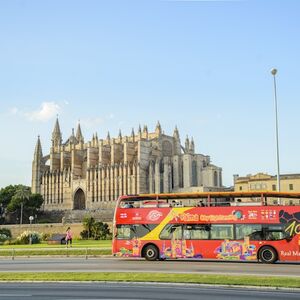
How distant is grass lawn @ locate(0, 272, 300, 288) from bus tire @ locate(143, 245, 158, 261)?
23.4 ft

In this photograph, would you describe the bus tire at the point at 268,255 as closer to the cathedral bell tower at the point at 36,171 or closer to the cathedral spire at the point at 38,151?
the cathedral bell tower at the point at 36,171

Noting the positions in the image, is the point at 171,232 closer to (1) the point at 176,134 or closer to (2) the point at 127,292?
(2) the point at 127,292

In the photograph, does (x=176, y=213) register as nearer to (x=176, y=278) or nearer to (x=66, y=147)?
(x=176, y=278)

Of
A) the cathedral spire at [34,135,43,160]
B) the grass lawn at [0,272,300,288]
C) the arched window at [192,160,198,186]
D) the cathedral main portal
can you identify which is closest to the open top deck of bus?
the grass lawn at [0,272,300,288]

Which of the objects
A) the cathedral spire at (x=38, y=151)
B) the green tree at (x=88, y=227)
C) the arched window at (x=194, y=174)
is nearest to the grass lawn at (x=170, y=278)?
the green tree at (x=88, y=227)

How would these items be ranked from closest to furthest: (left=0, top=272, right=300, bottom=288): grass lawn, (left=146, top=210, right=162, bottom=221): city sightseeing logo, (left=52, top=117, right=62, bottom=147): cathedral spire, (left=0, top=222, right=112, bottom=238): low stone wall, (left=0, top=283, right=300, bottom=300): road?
1. (left=0, top=283, right=300, bottom=300): road
2. (left=0, top=272, right=300, bottom=288): grass lawn
3. (left=146, top=210, right=162, bottom=221): city sightseeing logo
4. (left=0, top=222, right=112, bottom=238): low stone wall
5. (left=52, top=117, right=62, bottom=147): cathedral spire

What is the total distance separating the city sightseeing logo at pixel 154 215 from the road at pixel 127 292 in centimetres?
900

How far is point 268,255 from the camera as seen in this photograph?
73.9 feet

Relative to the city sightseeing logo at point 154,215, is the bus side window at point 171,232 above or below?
below

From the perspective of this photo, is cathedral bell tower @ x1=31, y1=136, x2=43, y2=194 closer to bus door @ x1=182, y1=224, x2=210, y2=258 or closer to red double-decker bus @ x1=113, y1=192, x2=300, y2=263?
red double-decker bus @ x1=113, y1=192, x2=300, y2=263

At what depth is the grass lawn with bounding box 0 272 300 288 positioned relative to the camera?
14228 mm

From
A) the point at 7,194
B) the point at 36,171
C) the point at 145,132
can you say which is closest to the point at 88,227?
the point at 145,132

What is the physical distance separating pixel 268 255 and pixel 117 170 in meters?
80.4

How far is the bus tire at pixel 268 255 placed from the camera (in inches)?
881
